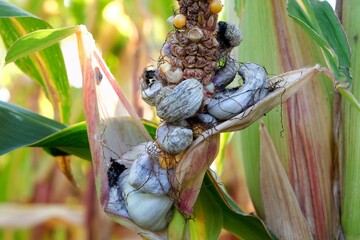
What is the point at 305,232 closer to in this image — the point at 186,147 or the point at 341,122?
the point at 341,122

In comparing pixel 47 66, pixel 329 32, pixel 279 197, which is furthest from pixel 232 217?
pixel 47 66

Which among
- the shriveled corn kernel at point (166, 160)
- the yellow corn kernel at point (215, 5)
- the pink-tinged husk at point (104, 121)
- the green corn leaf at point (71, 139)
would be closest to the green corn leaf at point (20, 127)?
the green corn leaf at point (71, 139)

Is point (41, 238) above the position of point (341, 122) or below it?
below

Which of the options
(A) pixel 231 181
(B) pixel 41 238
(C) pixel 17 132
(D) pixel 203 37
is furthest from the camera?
(B) pixel 41 238

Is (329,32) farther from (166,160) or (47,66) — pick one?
(47,66)

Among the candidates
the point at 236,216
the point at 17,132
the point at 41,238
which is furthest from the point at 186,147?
the point at 41,238
